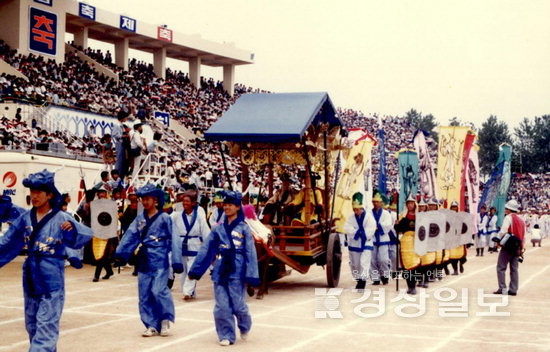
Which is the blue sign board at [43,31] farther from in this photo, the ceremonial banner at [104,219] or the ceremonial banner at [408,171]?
the ceremonial banner at [104,219]

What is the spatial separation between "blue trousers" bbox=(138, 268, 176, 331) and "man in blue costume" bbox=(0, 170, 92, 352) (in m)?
1.81

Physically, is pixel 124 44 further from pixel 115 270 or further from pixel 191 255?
pixel 191 255

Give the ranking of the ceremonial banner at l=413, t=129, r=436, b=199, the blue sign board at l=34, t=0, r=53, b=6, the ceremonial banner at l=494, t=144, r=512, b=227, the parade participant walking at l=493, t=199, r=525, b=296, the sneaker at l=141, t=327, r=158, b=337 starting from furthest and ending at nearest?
1. the blue sign board at l=34, t=0, r=53, b=6
2. the ceremonial banner at l=494, t=144, r=512, b=227
3. the ceremonial banner at l=413, t=129, r=436, b=199
4. the parade participant walking at l=493, t=199, r=525, b=296
5. the sneaker at l=141, t=327, r=158, b=337

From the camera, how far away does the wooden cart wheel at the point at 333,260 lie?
43.8 feet

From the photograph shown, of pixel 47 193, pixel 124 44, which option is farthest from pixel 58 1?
pixel 47 193

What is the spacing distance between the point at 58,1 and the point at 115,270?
2352 centimetres

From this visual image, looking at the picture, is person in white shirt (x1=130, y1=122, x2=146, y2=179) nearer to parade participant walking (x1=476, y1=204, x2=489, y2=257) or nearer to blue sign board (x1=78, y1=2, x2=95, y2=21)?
parade participant walking (x1=476, y1=204, x2=489, y2=257)

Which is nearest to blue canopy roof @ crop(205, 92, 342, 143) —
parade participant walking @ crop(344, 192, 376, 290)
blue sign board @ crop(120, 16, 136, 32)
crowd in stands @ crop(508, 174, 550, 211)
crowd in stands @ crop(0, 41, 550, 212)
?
parade participant walking @ crop(344, 192, 376, 290)

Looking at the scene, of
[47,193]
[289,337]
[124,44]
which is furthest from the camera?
[124,44]

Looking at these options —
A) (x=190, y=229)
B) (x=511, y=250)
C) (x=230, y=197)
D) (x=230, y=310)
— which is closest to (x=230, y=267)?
(x=230, y=310)

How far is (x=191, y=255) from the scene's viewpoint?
40.1ft

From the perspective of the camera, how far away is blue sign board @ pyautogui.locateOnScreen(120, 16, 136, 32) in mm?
42688

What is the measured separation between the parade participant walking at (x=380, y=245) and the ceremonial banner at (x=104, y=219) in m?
4.90

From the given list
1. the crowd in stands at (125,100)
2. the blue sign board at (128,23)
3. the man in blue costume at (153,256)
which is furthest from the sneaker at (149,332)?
the blue sign board at (128,23)
